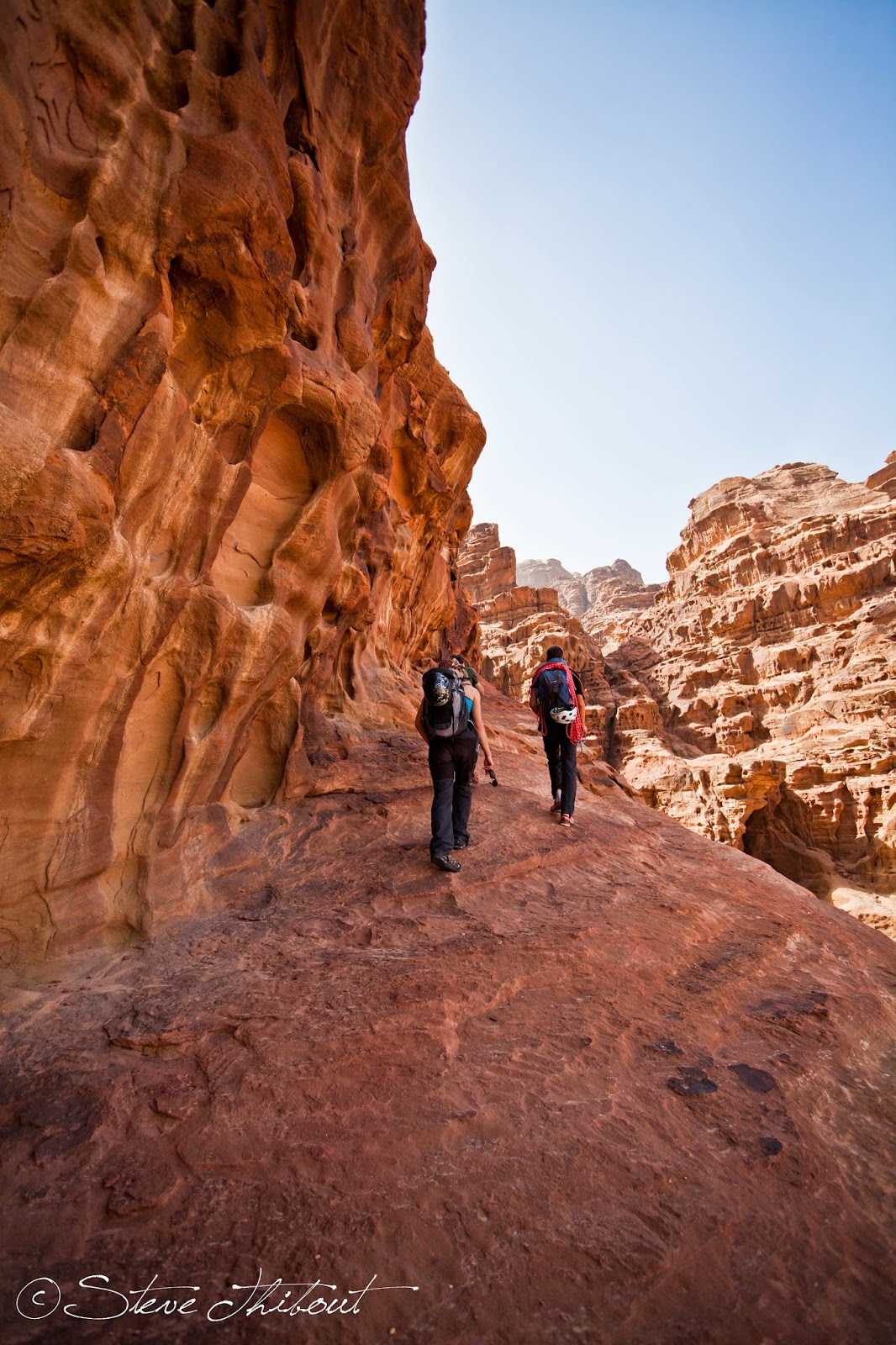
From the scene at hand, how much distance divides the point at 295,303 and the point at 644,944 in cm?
700

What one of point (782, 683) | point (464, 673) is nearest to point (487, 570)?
point (782, 683)

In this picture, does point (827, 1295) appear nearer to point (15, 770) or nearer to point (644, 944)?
point (644, 944)

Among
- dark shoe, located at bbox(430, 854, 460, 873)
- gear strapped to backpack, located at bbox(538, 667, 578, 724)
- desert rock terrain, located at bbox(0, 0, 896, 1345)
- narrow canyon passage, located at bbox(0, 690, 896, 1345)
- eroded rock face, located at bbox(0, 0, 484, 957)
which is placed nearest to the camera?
narrow canyon passage, located at bbox(0, 690, 896, 1345)

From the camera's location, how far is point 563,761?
7012mm

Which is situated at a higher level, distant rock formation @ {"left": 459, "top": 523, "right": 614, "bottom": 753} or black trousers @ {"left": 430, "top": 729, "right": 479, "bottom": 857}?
distant rock formation @ {"left": 459, "top": 523, "right": 614, "bottom": 753}

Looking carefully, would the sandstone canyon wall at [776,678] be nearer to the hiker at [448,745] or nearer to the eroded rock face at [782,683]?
the eroded rock face at [782,683]

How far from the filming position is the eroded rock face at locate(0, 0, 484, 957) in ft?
12.8

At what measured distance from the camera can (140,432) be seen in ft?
14.8

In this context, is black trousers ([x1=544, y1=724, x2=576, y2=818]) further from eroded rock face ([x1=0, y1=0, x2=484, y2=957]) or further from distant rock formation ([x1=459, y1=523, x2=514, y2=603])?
distant rock formation ([x1=459, y1=523, x2=514, y2=603])

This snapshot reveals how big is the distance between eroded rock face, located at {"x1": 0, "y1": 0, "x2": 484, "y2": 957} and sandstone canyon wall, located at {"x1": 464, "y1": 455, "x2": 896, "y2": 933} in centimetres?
2563

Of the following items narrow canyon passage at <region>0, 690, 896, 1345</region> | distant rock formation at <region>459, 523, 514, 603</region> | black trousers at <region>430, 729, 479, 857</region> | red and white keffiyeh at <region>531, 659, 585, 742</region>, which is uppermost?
distant rock formation at <region>459, 523, 514, 603</region>

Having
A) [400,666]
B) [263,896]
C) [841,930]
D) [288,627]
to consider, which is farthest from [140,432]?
[400,666]

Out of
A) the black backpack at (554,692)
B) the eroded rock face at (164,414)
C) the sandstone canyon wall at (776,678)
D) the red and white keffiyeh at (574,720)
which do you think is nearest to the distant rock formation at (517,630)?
the sandstone canyon wall at (776,678)

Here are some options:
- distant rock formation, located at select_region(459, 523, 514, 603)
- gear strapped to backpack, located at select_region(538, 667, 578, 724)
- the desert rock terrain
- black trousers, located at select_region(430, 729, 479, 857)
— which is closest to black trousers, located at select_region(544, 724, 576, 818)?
gear strapped to backpack, located at select_region(538, 667, 578, 724)
